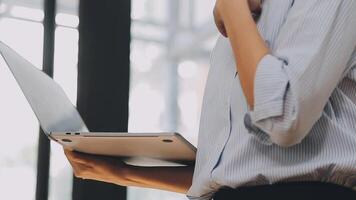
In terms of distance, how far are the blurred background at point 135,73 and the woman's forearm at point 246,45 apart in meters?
0.95

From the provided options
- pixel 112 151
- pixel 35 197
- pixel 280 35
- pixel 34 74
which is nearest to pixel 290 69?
pixel 280 35

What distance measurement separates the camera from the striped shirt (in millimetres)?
722

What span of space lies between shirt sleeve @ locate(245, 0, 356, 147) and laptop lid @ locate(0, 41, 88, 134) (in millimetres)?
461

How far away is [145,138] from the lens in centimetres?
89

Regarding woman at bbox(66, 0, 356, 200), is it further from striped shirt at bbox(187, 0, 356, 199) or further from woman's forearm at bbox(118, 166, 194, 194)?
woman's forearm at bbox(118, 166, 194, 194)

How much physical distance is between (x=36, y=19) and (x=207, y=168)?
40.2 inches

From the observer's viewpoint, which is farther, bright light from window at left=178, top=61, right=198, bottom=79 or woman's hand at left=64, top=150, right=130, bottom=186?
bright light from window at left=178, top=61, right=198, bottom=79

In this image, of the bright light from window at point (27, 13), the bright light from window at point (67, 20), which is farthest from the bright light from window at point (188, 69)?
the bright light from window at point (27, 13)

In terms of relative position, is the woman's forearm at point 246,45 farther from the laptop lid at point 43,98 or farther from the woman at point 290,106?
the laptop lid at point 43,98

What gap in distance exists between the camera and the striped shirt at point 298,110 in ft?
2.37

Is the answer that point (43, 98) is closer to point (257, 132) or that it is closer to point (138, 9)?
point (257, 132)

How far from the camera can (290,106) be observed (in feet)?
2.35

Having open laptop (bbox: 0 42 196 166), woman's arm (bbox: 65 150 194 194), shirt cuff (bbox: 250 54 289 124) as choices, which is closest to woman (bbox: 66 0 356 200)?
shirt cuff (bbox: 250 54 289 124)

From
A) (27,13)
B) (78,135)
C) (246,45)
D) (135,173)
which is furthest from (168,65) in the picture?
(246,45)
